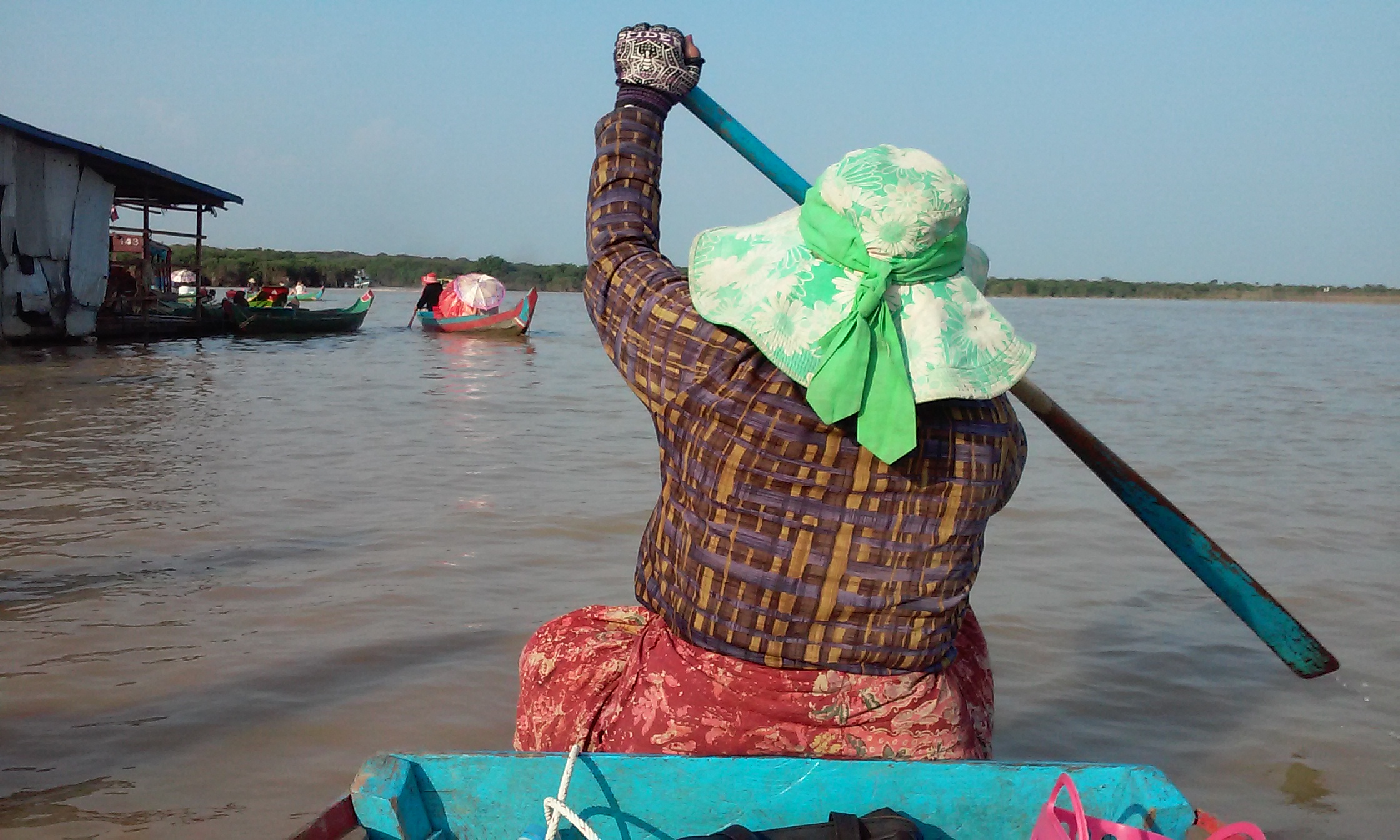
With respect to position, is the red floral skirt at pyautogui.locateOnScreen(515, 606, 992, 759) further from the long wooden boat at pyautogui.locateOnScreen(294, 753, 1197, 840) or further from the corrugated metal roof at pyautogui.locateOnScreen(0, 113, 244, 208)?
the corrugated metal roof at pyautogui.locateOnScreen(0, 113, 244, 208)

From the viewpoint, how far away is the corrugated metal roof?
13703mm

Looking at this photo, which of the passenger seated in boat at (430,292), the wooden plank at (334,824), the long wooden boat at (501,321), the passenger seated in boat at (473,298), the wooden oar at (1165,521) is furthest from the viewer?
the passenger seated in boat at (430,292)

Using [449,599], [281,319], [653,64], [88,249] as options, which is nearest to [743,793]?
[653,64]

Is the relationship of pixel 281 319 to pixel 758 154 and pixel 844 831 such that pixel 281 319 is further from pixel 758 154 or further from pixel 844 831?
pixel 844 831

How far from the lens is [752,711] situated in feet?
5.49

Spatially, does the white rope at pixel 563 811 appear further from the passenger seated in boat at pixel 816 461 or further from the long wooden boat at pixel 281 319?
the long wooden boat at pixel 281 319

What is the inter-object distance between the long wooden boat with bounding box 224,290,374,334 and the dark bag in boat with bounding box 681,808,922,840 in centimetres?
2066

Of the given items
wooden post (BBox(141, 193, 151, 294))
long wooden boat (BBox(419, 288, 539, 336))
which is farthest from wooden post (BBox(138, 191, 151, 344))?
long wooden boat (BBox(419, 288, 539, 336))

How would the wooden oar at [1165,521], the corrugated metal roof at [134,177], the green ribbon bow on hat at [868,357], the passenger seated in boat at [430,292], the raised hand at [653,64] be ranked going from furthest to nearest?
1. the passenger seated in boat at [430,292]
2. the corrugated metal roof at [134,177]
3. the wooden oar at [1165,521]
4. the raised hand at [653,64]
5. the green ribbon bow on hat at [868,357]

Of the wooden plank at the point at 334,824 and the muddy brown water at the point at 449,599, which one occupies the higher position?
the wooden plank at the point at 334,824

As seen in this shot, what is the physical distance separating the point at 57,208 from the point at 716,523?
51.5 feet

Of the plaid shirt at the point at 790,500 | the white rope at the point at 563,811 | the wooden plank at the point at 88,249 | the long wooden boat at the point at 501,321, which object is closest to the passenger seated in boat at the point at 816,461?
the plaid shirt at the point at 790,500

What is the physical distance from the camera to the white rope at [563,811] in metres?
1.42

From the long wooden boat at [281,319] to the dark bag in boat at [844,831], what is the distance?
20662mm
